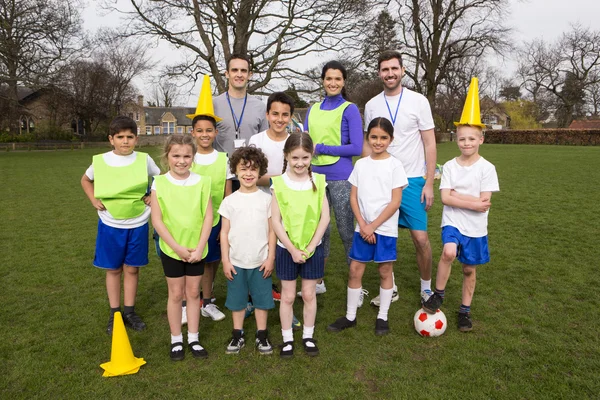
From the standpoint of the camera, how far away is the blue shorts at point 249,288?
3471mm

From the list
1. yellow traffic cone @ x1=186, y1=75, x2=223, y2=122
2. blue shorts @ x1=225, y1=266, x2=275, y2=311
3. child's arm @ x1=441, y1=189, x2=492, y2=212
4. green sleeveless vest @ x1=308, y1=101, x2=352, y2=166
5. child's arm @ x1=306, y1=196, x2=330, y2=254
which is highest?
yellow traffic cone @ x1=186, y1=75, x2=223, y2=122

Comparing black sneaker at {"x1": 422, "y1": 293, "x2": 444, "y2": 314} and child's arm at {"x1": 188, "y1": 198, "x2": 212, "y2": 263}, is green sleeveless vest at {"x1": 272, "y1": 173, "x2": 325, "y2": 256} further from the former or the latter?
black sneaker at {"x1": 422, "y1": 293, "x2": 444, "y2": 314}

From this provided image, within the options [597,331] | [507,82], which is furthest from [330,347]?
[507,82]

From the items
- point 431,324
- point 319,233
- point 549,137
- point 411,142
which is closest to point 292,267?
point 319,233

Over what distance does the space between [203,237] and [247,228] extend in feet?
1.26

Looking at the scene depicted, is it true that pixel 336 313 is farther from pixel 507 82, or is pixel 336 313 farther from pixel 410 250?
pixel 507 82

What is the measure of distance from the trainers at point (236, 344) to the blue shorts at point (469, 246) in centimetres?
203

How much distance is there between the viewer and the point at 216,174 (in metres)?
3.91

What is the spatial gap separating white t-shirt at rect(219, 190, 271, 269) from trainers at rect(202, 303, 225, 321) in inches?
41.2

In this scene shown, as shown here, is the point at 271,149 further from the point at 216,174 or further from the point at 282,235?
the point at 282,235

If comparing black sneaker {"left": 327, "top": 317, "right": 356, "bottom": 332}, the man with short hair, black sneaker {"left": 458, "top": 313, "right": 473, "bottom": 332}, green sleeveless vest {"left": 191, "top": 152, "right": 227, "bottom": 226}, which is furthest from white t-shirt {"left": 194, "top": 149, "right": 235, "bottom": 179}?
black sneaker {"left": 458, "top": 313, "right": 473, "bottom": 332}

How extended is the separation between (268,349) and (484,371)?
1.71 m

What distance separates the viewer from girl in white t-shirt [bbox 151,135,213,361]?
3.40m

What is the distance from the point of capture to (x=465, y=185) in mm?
3812
